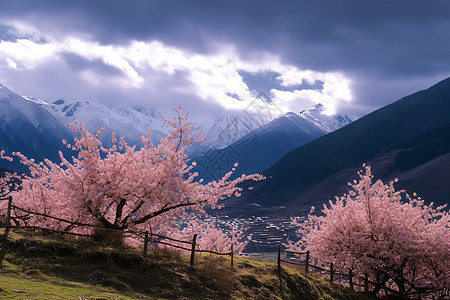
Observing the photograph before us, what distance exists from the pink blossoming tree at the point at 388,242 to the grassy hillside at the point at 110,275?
653 cm

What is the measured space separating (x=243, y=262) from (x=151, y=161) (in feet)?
29.5

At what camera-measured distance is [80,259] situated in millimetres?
17438

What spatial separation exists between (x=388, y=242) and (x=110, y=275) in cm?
1755

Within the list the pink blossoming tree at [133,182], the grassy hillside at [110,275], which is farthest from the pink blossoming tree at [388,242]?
the pink blossoming tree at [133,182]

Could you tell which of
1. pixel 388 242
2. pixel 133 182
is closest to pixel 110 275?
pixel 133 182

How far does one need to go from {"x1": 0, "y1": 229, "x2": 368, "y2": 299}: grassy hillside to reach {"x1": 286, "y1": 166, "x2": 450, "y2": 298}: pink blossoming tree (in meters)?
6.53

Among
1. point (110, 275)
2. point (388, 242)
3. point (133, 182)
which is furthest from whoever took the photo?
point (388, 242)

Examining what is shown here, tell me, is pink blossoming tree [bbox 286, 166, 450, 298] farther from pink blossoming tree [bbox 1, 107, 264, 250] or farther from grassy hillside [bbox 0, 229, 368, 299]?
pink blossoming tree [bbox 1, 107, 264, 250]

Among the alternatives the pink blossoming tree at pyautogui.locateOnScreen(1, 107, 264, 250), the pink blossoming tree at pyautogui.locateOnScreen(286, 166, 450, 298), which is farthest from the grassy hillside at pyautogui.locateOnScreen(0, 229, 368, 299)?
the pink blossoming tree at pyautogui.locateOnScreen(286, 166, 450, 298)

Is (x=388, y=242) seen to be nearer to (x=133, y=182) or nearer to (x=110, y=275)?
(x=133, y=182)

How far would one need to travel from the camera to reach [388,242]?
24953 mm

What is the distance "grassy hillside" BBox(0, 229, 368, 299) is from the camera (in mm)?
13914

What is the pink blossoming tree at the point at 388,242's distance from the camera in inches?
979

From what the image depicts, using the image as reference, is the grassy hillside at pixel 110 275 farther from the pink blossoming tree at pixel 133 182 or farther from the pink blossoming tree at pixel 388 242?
the pink blossoming tree at pixel 388 242
